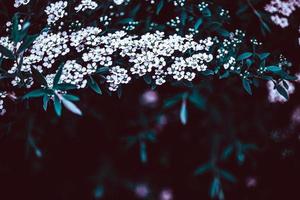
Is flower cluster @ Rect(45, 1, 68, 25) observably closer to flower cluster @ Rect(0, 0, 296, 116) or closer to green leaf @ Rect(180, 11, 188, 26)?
flower cluster @ Rect(0, 0, 296, 116)

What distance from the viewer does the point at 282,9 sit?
1.12 metres

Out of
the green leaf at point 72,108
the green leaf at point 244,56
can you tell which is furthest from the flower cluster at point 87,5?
the green leaf at point 244,56

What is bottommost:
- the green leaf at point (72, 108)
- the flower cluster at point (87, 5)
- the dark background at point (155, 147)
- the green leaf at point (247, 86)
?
the dark background at point (155, 147)

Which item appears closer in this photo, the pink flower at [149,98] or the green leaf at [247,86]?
the green leaf at [247,86]

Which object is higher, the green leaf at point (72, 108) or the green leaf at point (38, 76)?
the green leaf at point (38, 76)

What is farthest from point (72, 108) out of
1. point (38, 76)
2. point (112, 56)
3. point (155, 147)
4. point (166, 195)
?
point (166, 195)

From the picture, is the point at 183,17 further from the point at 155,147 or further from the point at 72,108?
the point at 155,147

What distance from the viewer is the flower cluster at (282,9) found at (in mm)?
1102

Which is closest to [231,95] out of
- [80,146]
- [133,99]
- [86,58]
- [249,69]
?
[133,99]

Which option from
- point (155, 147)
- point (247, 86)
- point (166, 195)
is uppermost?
point (247, 86)

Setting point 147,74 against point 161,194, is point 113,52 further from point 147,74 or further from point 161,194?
point 161,194

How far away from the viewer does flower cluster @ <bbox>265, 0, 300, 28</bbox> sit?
1102 millimetres

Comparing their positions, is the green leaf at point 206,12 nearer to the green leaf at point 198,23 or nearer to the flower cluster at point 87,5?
the green leaf at point 198,23

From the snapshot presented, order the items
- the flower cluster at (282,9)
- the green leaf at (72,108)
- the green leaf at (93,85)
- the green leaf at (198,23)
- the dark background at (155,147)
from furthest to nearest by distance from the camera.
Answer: the dark background at (155,147)
the flower cluster at (282,9)
the green leaf at (198,23)
the green leaf at (93,85)
the green leaf at (72,108)
